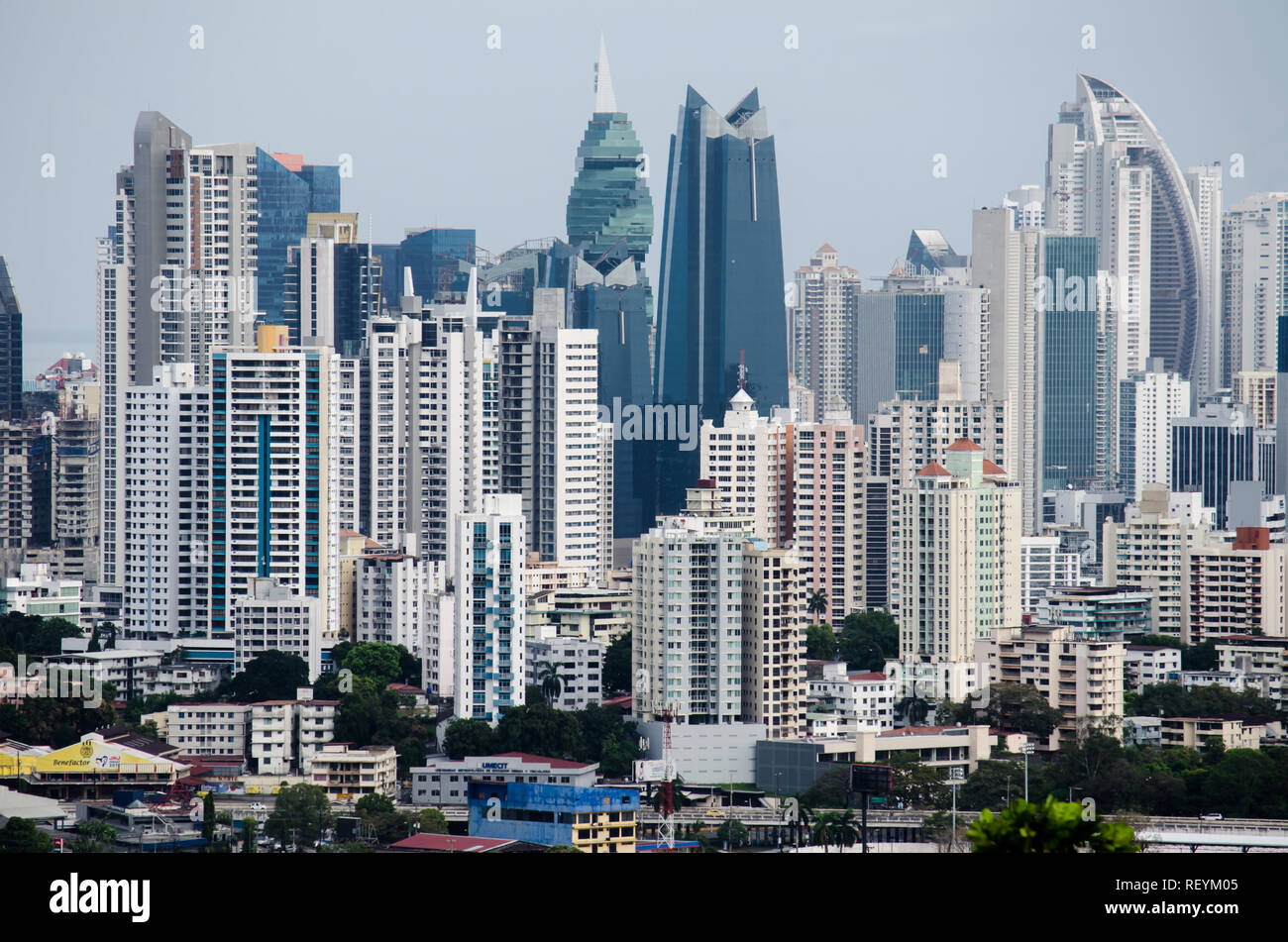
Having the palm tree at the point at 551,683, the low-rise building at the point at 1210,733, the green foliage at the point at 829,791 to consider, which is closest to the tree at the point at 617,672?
the palm tree at the point at 551,683

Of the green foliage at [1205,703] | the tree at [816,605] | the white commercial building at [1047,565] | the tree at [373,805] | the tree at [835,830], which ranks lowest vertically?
the tree at [835,830]

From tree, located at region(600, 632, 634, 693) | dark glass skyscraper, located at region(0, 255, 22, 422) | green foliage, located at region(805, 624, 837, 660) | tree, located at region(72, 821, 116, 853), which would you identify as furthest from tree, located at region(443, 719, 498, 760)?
dark glass skyscraper, located at region(0, 255, 22, 422)

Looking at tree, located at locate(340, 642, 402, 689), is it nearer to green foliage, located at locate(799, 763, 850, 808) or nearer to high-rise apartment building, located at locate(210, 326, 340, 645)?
high-rise apartment building, located at locate(210, 326, 340, 645)

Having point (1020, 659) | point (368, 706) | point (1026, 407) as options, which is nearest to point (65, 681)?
point (368, 706)

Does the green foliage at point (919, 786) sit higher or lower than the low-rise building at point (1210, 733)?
lower

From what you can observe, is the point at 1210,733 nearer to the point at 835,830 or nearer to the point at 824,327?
the point at 835,830

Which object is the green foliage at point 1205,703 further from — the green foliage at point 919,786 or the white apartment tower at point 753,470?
the white apartment tower at point 753,470
